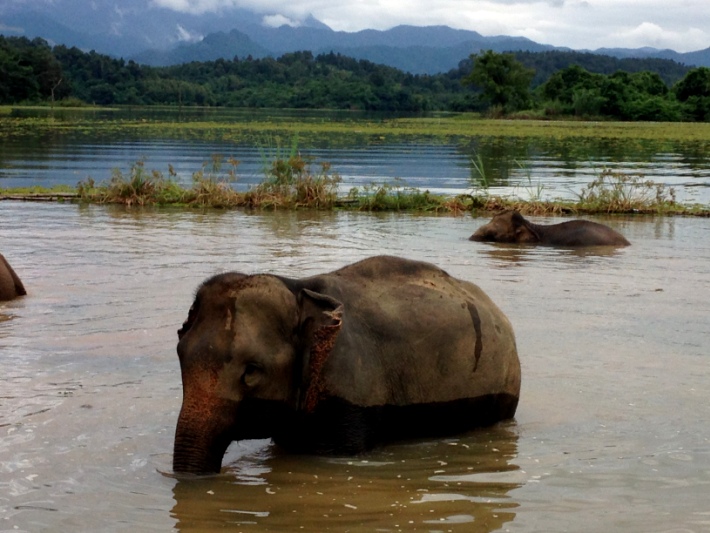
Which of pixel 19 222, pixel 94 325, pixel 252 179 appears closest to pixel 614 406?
pixel 94 325

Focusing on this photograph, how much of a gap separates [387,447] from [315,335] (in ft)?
3.64

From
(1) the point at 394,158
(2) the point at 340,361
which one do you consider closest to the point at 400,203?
(2) the point at 340,361

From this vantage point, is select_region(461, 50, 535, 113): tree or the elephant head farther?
select_region(461, 50, 535, 113): tree

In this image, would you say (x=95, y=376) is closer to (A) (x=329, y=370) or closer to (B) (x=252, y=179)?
(A) (x=329, y=370)

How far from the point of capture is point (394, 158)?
136 ft

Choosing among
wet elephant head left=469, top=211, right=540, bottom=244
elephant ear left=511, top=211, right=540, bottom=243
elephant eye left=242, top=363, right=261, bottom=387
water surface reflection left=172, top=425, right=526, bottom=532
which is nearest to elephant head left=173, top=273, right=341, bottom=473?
elephant eye left=242, top=363, right=261, bottom=387

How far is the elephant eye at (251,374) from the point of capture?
5.62m

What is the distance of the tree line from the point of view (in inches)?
3452

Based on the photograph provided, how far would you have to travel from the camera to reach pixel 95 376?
8.12 metres

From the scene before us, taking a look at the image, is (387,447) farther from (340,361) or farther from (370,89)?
(370,89)

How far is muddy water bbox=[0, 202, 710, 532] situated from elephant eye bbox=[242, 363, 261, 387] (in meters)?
0.58

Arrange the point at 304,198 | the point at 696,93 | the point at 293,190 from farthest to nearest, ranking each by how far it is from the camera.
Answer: the point at 696,93
the point at 293,190
the point at 304,198

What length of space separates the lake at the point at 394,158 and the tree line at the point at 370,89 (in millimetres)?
29505

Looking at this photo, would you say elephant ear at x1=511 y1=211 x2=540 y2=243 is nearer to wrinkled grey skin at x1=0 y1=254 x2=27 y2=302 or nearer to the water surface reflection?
wrinkled grey skin at x1=0 y1=254 x2=27 y2=302
